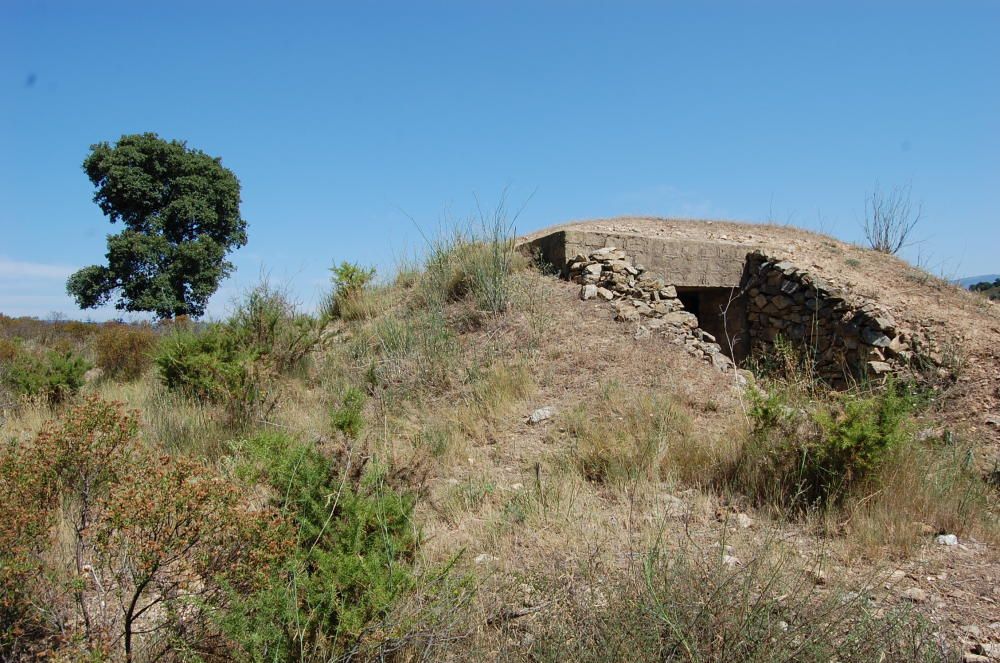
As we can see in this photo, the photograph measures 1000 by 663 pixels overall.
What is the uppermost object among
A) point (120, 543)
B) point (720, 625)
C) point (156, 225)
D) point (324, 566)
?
point (156, 225)

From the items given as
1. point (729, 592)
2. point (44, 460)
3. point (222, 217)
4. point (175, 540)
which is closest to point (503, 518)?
point (729, 592)

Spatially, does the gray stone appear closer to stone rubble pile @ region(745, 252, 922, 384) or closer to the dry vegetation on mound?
stone rubble pile @ region(745, 252, 922, 384)

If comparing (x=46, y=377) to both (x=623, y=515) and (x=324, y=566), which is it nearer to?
(x=324, y=566)

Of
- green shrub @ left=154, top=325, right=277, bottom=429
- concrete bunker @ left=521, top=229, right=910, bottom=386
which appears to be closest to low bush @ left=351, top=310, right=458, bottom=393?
green shrub @ left=154, top=325, right=277, bottom=429

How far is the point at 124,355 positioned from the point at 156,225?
1368cm

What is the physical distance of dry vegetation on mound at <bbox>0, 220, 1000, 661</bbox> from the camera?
2.58 meters

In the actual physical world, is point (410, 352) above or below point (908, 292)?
below

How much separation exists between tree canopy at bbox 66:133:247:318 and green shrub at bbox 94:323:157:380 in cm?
1186

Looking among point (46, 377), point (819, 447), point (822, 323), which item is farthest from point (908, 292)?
point (46, 377)

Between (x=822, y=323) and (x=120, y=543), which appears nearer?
(x=120, y=543)

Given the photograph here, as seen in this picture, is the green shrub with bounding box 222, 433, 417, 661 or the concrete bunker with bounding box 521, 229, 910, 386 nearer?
the green shrub with bounding box 222, 433, 417, 661

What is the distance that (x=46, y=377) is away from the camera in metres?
7.44

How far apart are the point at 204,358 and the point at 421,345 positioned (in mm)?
2256

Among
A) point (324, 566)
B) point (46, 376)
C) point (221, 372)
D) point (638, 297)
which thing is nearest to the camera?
point (324, 566)
